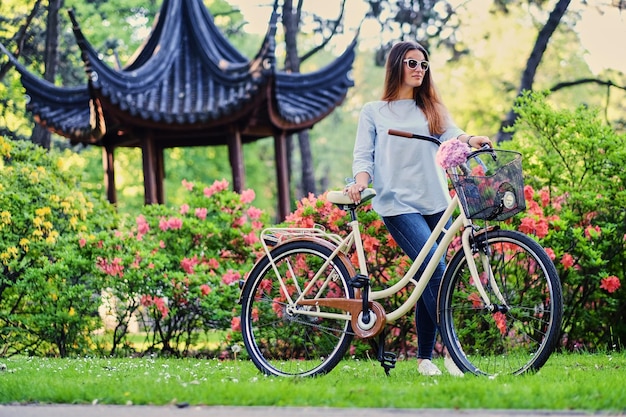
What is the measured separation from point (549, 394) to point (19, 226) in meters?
5.33

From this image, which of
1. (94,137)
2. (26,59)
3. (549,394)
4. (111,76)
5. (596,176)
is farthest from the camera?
(26,59)

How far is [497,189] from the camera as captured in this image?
4.09m

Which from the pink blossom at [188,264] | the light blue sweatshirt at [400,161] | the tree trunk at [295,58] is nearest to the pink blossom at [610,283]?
the light blue sweatshirt at [400,161]

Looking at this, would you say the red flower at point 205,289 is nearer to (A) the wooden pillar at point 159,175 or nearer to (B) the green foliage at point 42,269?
(B) the green foliage at point 42,269

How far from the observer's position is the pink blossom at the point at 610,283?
267 inches

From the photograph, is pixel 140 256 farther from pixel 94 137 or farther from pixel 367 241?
pixel 94 137

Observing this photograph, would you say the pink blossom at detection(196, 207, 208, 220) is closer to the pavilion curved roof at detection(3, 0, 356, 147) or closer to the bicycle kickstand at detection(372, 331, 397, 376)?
the pavilion curved roof at detection(3, 0, 356, 147)

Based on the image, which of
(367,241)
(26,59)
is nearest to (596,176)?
(367,241)

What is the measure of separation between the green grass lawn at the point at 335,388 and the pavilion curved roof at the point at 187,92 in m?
6.12

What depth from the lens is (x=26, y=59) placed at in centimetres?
1786

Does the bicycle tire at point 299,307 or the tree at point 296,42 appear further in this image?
the tree at point 296,42

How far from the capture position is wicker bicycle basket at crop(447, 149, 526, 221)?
4.08 m

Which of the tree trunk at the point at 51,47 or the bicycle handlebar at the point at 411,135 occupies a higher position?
the tree trunk at the point at 51,47

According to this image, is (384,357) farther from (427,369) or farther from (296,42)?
(296,42)
